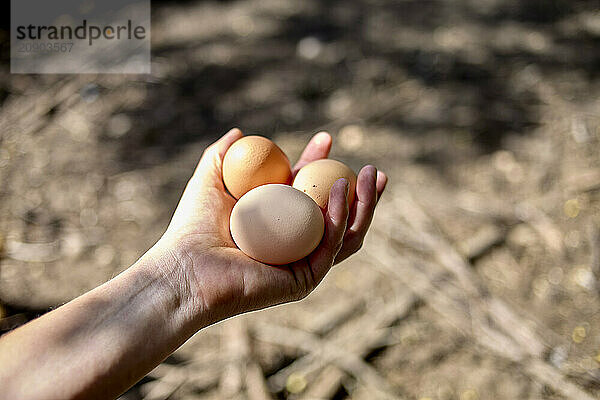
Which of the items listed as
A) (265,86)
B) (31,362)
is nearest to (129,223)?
(265,86)

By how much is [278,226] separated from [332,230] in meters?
0.16

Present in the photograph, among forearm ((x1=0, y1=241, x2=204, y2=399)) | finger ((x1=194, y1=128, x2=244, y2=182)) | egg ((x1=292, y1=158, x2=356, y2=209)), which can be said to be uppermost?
finger ((x1=194, y1=128, x2=244, y2=182))

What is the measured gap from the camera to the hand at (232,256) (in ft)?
4.84

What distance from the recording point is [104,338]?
4.25 ft

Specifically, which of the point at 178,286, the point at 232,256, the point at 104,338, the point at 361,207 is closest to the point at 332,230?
the point at 361,207

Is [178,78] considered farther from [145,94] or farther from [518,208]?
[518,208]

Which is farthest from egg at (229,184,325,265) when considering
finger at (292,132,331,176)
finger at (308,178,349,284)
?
finger at (292,132,331,176)

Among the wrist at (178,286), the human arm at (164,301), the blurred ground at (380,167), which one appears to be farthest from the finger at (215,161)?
the blurred ground at (380,167)

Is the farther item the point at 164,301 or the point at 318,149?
the point at 318,149

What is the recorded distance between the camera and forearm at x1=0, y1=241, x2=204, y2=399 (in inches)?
47.7

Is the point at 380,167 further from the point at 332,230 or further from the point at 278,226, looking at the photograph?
the point at 278,226

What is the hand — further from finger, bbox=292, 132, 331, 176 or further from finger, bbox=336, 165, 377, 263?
finger, bbox=292, 132, 331, 176

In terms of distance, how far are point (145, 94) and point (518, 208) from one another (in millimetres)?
2120

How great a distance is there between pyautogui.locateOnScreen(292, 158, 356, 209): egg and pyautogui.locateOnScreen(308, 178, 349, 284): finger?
0.09 meters
